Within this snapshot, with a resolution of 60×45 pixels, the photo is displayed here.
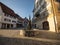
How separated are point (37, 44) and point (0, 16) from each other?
31.7m

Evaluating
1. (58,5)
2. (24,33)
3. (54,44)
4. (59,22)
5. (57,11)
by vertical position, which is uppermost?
(58,5)

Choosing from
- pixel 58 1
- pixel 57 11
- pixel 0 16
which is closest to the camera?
pixel 57 11

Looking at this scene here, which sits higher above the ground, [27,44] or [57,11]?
[57,11]

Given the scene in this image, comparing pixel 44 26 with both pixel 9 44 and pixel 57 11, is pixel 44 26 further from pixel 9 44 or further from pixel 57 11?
pixel 9 44

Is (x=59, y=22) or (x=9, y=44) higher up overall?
(x=59, y=22)

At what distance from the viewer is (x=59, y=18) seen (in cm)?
1766

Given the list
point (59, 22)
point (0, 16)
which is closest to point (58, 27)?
point (59, 22)

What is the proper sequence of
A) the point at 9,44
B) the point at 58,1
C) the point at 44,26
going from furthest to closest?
the point at 44,26, the point at 58,1, the point at 9,44

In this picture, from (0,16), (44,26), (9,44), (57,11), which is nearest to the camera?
→ (9,44)

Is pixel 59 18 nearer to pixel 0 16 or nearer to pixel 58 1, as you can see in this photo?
pixel 58 1

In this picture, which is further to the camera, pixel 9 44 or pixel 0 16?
pixel 0 16

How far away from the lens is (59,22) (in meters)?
17.4

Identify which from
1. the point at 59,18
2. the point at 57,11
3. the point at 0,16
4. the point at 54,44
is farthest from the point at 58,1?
the point at 0,16

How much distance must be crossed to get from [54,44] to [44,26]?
17.7 meters
